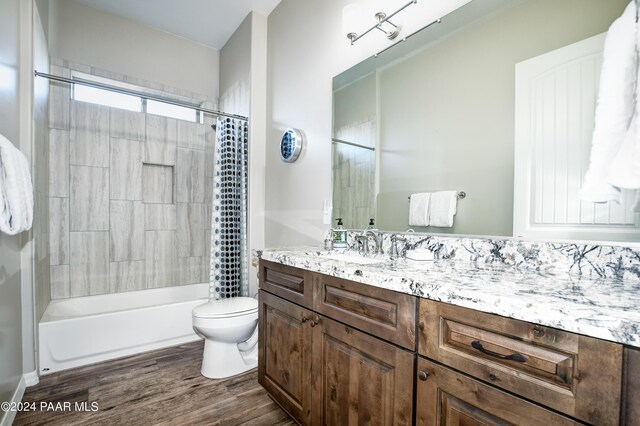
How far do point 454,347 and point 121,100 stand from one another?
3.45 meters

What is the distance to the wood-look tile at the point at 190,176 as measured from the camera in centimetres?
319

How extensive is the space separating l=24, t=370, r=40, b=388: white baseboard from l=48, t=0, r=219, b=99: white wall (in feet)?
8.20

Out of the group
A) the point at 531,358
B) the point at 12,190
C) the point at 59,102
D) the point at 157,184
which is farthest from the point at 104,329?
the point at 531,358

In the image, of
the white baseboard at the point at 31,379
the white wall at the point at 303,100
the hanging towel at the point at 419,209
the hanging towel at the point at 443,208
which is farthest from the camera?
the white wall at the point at 303,100

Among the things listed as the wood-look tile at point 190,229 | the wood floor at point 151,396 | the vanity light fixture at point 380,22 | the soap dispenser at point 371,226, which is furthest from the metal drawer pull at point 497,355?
the wood-look tile at point 190,229

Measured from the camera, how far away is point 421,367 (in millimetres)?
868

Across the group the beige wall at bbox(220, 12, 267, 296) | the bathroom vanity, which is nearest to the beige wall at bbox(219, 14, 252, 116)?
the beige wall at bbox(220, 12, 267, 296)

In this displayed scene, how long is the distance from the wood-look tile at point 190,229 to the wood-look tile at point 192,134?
2.13ft

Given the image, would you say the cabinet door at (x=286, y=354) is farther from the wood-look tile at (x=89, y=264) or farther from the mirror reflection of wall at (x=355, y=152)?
the wood-look tile at (x=89, y=264)

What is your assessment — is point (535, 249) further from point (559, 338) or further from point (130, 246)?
point (130, 246)

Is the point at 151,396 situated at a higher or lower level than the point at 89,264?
lower

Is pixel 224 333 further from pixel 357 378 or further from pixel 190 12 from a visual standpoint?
pixel 190 12

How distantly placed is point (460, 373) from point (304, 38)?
2360 mm

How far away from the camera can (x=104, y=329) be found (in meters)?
2.21
